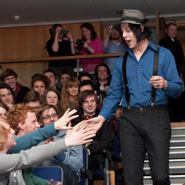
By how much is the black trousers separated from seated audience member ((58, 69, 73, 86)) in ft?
10.2

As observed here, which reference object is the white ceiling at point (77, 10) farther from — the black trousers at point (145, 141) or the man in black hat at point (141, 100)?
the black trousers at point (145, 141)

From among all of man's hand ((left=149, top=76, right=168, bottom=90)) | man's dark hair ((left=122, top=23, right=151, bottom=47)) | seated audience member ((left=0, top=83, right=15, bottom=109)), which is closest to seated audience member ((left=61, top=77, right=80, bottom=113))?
seated audience member ((left=0, top=83, right=15, bottom=109))

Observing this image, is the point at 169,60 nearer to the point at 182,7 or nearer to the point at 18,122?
the point at 18,122

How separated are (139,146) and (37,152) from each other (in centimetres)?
99

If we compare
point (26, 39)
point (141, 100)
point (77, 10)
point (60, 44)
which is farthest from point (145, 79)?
point (26, 39)

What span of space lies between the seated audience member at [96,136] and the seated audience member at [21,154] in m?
1.65

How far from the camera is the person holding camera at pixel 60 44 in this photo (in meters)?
6.93

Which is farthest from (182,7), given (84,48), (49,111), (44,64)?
(49,111)

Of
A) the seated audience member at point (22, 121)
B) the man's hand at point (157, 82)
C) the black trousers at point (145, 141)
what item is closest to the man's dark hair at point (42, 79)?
the seated audience member at point (22, 121)

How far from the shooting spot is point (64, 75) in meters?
6.37

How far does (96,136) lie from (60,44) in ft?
8.72

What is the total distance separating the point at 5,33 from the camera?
31.1 feet

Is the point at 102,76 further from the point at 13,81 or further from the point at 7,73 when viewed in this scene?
the point at 7,73

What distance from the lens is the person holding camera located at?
6930 millimetres
